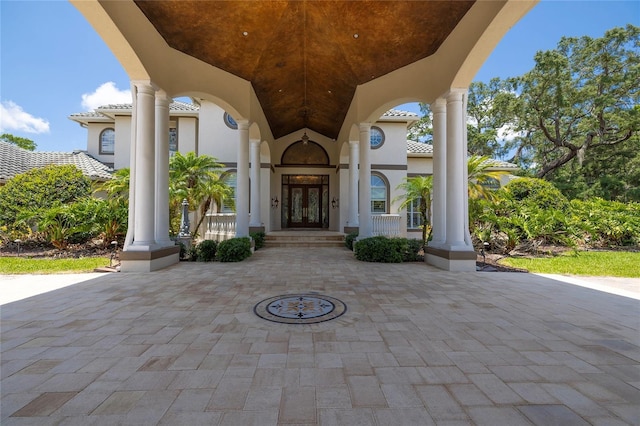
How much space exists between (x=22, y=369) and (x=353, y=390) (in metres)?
2.72

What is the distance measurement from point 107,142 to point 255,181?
9243 mm

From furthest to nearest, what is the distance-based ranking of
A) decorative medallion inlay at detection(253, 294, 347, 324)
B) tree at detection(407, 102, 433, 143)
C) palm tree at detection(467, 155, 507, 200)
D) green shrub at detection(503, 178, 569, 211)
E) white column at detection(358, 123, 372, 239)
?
tree at detection(407, 102, 433, 143) < green shrub at detection(503, 178, 569, 211) < white column at detection(358, 123, 372, 239) < palm tree at detection(467, 155, 507, 200) < decorative medallion inlay at detection(253, 294, 347, 324)

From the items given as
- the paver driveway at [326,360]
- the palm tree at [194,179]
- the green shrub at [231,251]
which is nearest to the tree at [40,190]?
the palm tree at [194,179]

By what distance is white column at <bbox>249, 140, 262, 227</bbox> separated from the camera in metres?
12.2

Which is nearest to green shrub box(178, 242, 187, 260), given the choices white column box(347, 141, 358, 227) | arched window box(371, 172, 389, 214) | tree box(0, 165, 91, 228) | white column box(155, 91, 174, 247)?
white column box(155, 91, 174, 247)

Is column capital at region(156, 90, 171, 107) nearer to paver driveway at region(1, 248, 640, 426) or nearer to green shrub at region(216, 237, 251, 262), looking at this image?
green shrub at region(216, 237, 251, 262)

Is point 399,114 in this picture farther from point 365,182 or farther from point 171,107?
point 171,107

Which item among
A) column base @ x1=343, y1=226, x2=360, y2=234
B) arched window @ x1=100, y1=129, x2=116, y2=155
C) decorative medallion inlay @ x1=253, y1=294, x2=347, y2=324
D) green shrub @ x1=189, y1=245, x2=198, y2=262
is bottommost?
decorative medallion inlay @ x1=253, y1=294, x2=347, y2=324

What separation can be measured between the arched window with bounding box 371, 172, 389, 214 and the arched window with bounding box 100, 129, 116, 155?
A: 538 inches

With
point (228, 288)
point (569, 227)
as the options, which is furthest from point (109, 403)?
point (569, 227)

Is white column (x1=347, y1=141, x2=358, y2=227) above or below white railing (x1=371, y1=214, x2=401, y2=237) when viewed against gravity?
above

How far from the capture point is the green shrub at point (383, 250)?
8.09 meters

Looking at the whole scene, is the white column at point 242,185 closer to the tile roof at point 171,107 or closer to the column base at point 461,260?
the column base at point 461,260

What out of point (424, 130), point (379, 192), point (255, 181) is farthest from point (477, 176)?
point (424, 130)
